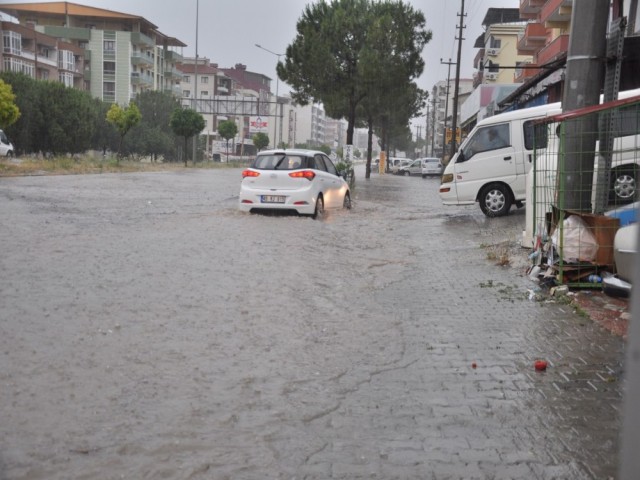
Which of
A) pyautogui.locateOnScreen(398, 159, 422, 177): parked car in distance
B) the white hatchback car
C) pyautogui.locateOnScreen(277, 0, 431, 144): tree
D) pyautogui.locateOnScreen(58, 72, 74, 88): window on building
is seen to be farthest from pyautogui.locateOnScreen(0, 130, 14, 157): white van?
pyautogui.locateOnScreen(58, 72, 74, 88): window on building

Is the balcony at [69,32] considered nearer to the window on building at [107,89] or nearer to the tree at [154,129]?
the window on building at [107,89]

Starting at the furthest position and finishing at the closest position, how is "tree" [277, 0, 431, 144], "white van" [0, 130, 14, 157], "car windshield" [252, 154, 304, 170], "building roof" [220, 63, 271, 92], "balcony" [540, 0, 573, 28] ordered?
"building roof" [220, 63, 271, 92]
"tree" [277, 0, 431, 144]
"white van" [0, 130, 14, 157]
"balcony" [540, 0, 573, 28]
"car windshield" [252, 154, 304, 170]

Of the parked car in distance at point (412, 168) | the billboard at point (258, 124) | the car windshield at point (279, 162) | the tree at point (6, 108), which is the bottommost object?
the parked car in distance at point (412, 168)

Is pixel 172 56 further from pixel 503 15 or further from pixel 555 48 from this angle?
pixel 555 48

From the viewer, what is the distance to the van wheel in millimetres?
17359

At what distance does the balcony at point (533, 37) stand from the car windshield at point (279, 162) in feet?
105

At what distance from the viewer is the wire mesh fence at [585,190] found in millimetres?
8109

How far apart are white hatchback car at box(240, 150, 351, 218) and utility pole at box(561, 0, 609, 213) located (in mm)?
7637

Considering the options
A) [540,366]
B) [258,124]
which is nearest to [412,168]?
[258,124]

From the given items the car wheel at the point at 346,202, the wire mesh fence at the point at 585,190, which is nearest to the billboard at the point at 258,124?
the car wheel at the point at 346,202

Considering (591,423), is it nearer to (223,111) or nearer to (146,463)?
(146,463)

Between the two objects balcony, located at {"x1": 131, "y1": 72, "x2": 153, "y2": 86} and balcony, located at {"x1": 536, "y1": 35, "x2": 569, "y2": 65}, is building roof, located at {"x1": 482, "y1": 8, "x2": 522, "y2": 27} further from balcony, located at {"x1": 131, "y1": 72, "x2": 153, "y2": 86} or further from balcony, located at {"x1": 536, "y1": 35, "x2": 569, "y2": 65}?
balcony, located at {"x1": 536, "y1": 35, "x2": 569, "y2": 65}

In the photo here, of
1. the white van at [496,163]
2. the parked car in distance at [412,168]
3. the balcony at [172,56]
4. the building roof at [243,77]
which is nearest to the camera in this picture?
the white van at [496,163]

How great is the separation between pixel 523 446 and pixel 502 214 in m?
14.1
